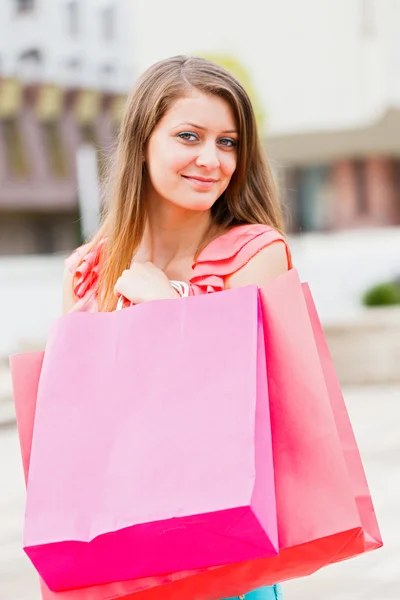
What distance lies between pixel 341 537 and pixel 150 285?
51 cm

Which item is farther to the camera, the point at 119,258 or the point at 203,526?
the point at 119,258

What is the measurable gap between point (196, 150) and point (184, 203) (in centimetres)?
10

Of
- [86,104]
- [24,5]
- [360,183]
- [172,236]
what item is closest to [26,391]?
[172,236]

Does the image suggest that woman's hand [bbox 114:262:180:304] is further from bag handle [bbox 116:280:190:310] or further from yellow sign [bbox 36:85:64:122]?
yellow sign [bbox 36:85:64:122]

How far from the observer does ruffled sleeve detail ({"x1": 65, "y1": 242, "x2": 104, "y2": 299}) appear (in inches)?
76.8

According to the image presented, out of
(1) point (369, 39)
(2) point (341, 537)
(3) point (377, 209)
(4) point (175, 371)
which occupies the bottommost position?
(3) point (377, 209)

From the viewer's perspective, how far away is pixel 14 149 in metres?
33.3

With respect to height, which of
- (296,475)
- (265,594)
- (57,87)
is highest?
(296,475)

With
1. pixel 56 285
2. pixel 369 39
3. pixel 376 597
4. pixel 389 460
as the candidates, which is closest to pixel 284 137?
pixel 369 39

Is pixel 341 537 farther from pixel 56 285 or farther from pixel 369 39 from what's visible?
pixel 369 39

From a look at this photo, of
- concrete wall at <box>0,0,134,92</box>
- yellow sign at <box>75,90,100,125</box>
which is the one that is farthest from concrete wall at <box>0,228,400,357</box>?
concrete wall at <box>0,0,134,92</box>

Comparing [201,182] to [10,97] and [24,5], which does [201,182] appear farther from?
[24,5]

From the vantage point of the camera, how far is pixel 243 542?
151 centimetres

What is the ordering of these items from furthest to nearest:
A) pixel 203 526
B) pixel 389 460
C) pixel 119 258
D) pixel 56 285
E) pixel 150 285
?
pixel 56 285 < pixel 389 460 < pixel 119 258 < pixel 150 285 < pixel 203 526
